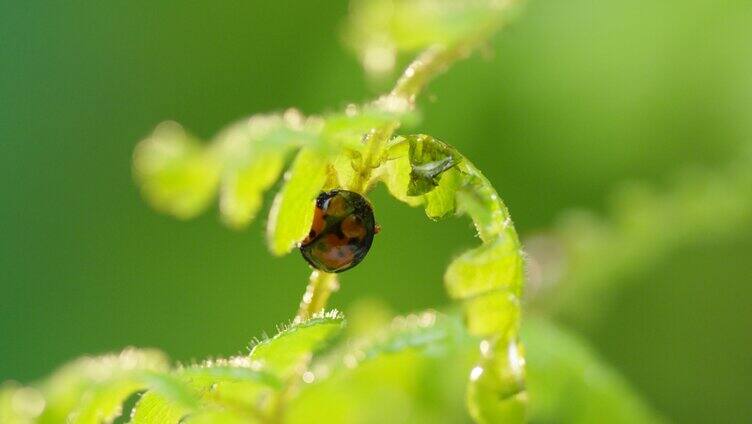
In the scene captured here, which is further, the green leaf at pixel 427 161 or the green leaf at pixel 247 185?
the green leaf at pixel 427 161

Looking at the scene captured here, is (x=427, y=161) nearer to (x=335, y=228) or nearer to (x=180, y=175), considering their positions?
(x=335, y=228)

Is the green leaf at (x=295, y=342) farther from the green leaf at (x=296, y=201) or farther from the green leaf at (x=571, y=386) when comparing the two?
the green leaf at (x=571, y=386)

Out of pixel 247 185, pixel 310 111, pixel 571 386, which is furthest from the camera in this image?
pixel 310 111

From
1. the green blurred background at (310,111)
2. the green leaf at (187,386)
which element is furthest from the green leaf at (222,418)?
the green blurred background at (310,111)

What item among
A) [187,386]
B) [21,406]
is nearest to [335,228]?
[187,386]

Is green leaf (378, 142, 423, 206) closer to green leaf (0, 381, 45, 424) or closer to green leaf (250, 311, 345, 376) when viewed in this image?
green leaf (250, 311, 345, 376)

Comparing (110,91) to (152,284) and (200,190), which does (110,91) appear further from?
(200,190)
